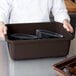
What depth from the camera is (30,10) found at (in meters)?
1.27

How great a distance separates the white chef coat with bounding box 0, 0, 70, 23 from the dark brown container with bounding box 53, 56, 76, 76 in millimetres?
527

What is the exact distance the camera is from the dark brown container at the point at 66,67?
64 centimetres

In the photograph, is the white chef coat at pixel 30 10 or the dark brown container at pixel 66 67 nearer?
the dark brown container at pixel 66 67

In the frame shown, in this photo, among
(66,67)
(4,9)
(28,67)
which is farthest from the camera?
(4,9)

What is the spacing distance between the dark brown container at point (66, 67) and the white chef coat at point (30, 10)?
1.73ft

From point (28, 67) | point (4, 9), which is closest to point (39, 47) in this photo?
point (28, 67)

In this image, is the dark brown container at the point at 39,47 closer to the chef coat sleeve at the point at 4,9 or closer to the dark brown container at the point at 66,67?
the dark brown container at the point at 66,67

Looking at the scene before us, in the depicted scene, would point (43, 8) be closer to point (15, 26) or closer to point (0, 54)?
point (15, 26)

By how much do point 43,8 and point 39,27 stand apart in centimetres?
38

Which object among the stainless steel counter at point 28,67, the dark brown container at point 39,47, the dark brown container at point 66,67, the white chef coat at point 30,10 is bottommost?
the stainless steel counter at point 28,67

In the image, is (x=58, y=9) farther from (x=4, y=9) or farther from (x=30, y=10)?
(x=4, y=9)

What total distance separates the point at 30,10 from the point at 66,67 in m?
0.67

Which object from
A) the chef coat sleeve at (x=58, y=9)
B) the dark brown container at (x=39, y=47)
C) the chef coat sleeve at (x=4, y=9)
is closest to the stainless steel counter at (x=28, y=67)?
the dark brown container at (x=39, y=47)

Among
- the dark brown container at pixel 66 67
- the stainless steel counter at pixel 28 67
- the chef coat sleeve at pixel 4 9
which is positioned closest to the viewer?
the dark brown container at pixel 66 67
